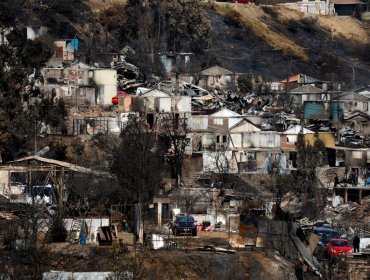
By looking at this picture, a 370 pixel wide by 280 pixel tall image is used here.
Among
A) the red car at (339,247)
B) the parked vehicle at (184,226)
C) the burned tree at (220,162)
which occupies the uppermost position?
the burned tree at (220,162)

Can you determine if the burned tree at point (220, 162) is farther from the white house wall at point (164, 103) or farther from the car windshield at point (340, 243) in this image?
the car windshield at point (340, 243)

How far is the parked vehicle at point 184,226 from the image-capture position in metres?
20.1

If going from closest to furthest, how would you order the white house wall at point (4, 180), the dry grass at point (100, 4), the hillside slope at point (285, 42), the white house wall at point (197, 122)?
1. the white house wall at point (4, 180)
2. the white house wall at point (197, 122)
3. the dry grass at point (100, 4)
4. the hillside slope at point (285, 42)

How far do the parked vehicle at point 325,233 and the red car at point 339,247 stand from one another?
0.21 metres

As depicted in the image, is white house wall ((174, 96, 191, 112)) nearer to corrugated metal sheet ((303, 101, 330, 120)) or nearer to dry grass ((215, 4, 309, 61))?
corrugated metal sheet ((303, 101, 330, 120))

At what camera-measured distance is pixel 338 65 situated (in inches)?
2162

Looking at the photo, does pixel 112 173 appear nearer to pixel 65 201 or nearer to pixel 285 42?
pixel 65 201

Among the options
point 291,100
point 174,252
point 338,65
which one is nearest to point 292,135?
point 291,100

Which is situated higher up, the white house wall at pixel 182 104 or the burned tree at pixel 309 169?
the white house wall at pixel 182 104

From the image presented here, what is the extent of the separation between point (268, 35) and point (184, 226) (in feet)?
120

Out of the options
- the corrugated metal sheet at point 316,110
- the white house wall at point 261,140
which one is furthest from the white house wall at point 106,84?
the corrugated metal sheet at point 316,110

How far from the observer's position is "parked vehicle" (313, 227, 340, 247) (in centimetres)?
2150

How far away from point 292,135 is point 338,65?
22665mm

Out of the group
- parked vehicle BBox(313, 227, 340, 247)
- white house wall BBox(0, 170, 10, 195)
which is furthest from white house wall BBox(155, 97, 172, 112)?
parked vehicle BBox(313, 227, 340, 247)
